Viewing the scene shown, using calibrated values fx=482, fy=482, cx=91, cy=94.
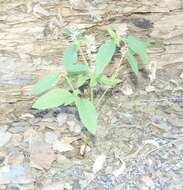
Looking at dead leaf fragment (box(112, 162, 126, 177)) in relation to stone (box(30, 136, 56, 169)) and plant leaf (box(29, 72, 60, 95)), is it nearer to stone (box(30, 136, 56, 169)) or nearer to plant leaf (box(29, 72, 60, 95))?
stone (box(30, 136, 56, 169))

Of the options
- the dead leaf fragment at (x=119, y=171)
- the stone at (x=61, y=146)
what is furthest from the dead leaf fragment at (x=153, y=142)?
the stone at (x=61, y=146)

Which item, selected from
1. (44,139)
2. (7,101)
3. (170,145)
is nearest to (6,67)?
(7,101)

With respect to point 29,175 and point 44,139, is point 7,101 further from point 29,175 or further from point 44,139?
point 29,175

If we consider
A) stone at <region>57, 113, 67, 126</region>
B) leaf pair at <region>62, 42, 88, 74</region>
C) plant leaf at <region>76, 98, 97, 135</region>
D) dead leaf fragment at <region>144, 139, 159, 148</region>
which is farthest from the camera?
stone at <region>57, 113, 67, 126</region>

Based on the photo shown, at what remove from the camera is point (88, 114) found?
4.59ft

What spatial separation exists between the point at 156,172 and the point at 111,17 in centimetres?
56

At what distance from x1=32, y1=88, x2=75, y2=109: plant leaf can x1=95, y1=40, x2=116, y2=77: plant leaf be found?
0.11m

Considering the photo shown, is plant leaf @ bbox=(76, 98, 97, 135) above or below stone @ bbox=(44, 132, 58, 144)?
above

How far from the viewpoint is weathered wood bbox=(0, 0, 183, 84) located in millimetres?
1635

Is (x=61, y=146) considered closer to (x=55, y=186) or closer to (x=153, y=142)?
(x=55, y=186)

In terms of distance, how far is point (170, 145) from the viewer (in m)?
1.61

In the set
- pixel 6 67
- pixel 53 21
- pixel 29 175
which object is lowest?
pixel 29 175

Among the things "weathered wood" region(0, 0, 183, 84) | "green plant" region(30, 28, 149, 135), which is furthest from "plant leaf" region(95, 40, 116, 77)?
"weathered wood" region(0, 0, 183, 84)

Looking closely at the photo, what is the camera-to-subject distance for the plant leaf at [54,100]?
1.40 metres
